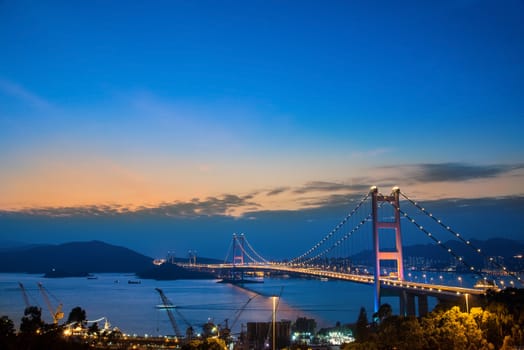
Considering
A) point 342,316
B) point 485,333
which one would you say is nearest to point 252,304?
point 342,316

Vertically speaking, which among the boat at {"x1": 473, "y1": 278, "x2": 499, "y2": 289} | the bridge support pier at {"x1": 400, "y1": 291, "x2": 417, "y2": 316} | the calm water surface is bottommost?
the calm water surface

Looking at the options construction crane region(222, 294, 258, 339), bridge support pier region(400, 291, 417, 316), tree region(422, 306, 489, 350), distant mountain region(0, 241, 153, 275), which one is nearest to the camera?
tree region(422, 306, 489, 350)

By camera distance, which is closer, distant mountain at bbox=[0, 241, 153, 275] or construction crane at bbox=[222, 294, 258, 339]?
construction crane at bbox=[222, 294, 258, 339]

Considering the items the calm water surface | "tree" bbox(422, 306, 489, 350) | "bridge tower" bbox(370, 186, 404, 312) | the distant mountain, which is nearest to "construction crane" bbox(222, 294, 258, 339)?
the calm water surface

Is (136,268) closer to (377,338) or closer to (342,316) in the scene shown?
(342,316)

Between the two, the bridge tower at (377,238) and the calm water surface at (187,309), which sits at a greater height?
the bridge tower at (377,238)

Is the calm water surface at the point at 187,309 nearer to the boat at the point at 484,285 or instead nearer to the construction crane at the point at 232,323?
the construction crane at the point at 232,323

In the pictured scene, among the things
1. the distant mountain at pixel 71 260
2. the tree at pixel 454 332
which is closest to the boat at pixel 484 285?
the tree at pixel 454 332

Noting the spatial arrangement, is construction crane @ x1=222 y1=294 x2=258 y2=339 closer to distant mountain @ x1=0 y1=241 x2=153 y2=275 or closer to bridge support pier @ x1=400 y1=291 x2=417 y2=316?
bridge support pier @ x1=400 y1=291 x2=417 y2=316
